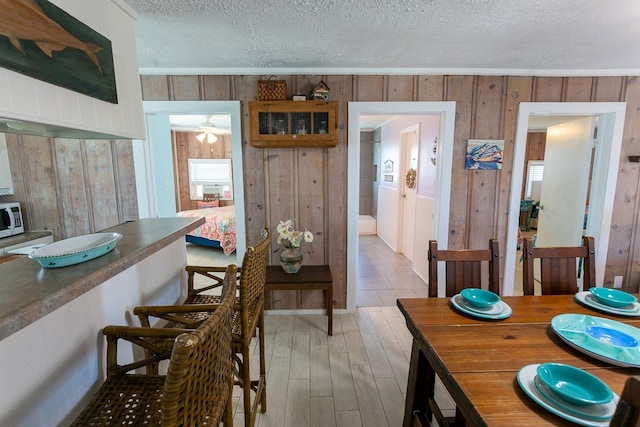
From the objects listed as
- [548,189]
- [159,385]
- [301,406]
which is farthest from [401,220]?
[159,385]

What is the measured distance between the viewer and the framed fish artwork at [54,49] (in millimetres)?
984

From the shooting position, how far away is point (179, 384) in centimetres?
61

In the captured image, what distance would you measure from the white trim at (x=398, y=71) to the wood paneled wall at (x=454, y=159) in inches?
1.7

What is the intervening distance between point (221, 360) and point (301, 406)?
1299 millimetres

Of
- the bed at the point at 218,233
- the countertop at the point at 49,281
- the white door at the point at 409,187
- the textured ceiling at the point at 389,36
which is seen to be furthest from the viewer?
the bed at the point at 218,233

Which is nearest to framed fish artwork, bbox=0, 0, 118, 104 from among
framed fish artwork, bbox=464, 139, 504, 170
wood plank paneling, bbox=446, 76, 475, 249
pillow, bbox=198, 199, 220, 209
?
wood plank paneling, bbox=446, 76, 475, 249

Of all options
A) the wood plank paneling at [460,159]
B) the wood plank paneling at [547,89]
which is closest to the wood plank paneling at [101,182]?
the wood plank paneling at [460,159]

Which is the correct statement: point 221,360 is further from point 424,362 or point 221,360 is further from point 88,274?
point 424,362

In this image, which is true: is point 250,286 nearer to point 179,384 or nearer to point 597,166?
point 179,384

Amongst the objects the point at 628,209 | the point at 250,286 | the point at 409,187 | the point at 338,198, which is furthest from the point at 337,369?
the point at 628,209

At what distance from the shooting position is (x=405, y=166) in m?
4.98

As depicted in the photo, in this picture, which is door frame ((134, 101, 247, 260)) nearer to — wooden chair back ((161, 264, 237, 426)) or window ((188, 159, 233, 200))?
wooden chair back ((161, 264, 237, 426))

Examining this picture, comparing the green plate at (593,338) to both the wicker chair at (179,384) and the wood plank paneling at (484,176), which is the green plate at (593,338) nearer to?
the wicker chair at (179,384)

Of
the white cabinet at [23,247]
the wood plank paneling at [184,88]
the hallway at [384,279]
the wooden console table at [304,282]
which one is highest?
the wood plank paneling at [184,88]
